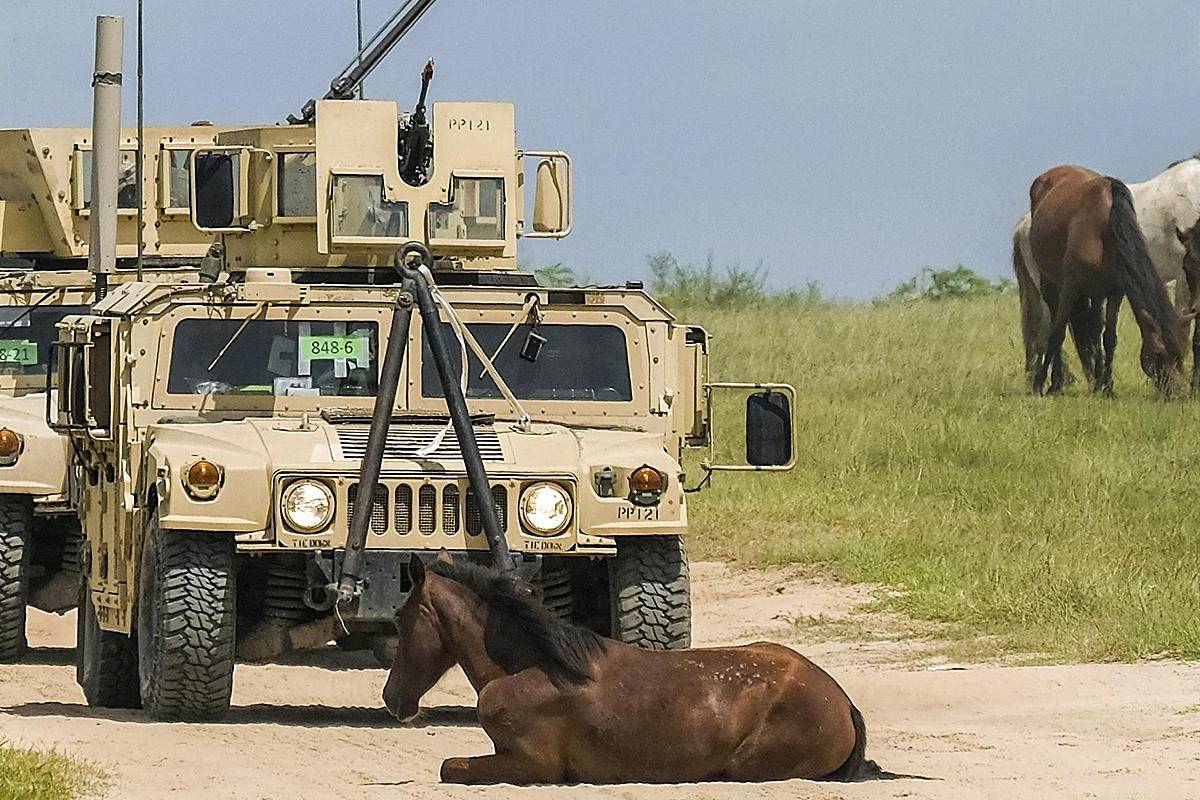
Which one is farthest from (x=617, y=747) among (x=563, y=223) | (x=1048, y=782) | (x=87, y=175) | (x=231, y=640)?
(x=87, y=175)

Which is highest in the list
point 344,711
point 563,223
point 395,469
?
point 563,223

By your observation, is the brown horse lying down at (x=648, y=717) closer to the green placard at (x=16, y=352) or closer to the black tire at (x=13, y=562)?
the black tire at (x=13, y=562)

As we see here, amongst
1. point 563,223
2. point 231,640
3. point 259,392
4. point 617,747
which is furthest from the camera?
point 563,223

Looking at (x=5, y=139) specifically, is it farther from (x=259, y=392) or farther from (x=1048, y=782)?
(x=1048, y=782)

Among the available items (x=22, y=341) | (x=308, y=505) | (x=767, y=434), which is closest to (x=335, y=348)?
(x=308, y=505)

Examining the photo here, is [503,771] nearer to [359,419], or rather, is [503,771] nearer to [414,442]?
[414,442]

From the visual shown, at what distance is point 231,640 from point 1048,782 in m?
3.25

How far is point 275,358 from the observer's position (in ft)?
36.1

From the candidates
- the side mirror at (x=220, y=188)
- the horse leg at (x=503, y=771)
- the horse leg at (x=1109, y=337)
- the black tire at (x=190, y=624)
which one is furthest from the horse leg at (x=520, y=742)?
the horse leg at (x=1109, y=337)

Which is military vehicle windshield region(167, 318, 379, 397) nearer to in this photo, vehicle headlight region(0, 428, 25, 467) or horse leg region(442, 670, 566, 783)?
vehicle headlight region(0, 428, 25, 467)

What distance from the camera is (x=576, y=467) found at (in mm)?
10008

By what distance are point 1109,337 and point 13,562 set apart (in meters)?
14.1

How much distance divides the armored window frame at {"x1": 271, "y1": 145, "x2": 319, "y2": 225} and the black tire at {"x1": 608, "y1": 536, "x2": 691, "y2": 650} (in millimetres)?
3275

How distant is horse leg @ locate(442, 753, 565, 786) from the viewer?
8266 millimetres
